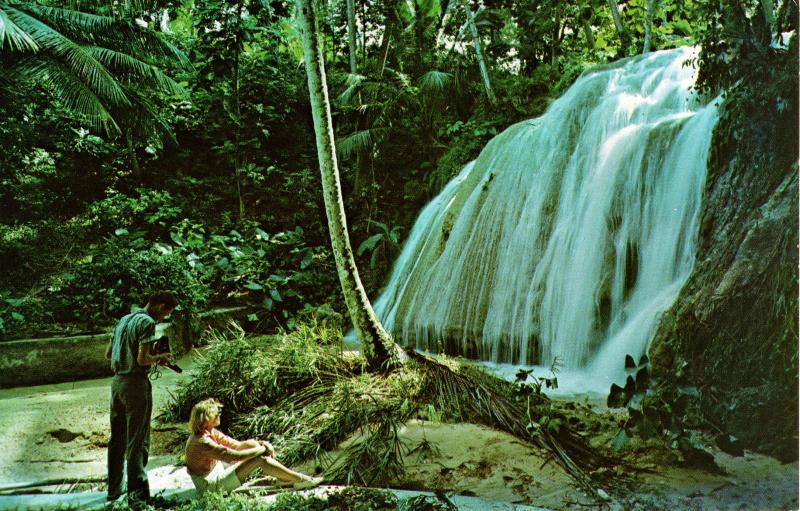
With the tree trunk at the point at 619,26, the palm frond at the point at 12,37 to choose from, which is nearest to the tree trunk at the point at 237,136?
the palm frond at the point at 12,37

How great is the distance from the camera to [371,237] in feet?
27.3

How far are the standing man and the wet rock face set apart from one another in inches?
137

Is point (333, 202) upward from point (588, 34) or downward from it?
downward

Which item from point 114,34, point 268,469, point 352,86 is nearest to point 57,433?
point 268,469

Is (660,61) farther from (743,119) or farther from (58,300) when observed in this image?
(58,300)

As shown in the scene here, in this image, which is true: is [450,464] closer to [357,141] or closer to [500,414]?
[500,414]

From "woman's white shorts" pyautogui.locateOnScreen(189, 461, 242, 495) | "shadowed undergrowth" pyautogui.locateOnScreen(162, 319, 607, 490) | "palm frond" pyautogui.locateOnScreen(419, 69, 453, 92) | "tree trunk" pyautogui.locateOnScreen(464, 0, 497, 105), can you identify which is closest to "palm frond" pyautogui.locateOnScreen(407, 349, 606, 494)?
"shadowed undergrowth" pyautogui.locateOnScreen(162, 319, 607, 490)

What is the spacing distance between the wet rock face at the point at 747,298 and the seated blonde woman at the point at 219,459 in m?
2.81

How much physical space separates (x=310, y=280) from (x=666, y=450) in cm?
470

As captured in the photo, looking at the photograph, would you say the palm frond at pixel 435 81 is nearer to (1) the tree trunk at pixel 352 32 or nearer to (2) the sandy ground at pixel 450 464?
(1) the tree trunk at pixel 352 32

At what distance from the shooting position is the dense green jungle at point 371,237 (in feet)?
12.3

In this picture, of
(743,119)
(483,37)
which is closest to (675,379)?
(743,119)

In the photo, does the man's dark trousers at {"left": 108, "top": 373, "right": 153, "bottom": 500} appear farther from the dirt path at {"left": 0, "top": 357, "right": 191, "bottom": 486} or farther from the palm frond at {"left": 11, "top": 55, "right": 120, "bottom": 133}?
the palm frond at {"left": 11, "top": 55, "right": 120, "bottom": 133}

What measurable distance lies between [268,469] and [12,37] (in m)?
6.23
